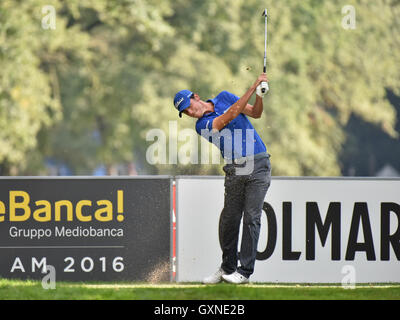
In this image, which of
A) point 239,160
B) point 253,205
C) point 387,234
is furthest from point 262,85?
point 387,234

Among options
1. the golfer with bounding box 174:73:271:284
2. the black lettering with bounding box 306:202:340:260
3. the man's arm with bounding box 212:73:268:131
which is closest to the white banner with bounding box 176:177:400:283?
the black lettering with bounding box 306:202:340:260

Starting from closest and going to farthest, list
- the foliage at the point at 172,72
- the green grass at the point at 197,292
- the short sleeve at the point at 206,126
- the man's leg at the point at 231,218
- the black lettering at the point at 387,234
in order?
the short sleeve at the point at 206,126 → the green grass at the point at 197,292 → the man's leg at the point at 231,218 → the black lettering at the point at 387,234 → the foliage at the point at 172,72

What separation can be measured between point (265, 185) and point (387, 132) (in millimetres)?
16394

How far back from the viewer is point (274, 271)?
8.06 meters

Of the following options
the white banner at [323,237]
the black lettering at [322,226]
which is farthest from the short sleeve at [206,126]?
the black lettering at [322,226]

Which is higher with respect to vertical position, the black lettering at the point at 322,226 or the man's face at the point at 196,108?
the man's face at the point at 196,108

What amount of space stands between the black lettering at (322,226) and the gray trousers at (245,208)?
1.44 metres

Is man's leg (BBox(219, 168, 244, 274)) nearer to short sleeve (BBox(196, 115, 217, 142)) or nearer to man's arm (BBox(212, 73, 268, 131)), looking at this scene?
short sleeve (BBox(196, 115, 217, 142))

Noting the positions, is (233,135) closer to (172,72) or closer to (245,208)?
(245,208)

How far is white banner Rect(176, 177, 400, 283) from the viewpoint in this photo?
26.4 feet

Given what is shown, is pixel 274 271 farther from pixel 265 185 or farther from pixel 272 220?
pixel 265 185

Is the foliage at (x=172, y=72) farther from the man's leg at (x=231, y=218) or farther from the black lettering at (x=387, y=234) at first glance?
the man's leg at (x=231, y=218)

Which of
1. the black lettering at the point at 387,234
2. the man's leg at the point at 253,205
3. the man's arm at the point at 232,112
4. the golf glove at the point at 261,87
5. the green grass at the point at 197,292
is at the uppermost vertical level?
the golf glove at the point at 261,87

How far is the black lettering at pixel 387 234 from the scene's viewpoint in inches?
316
